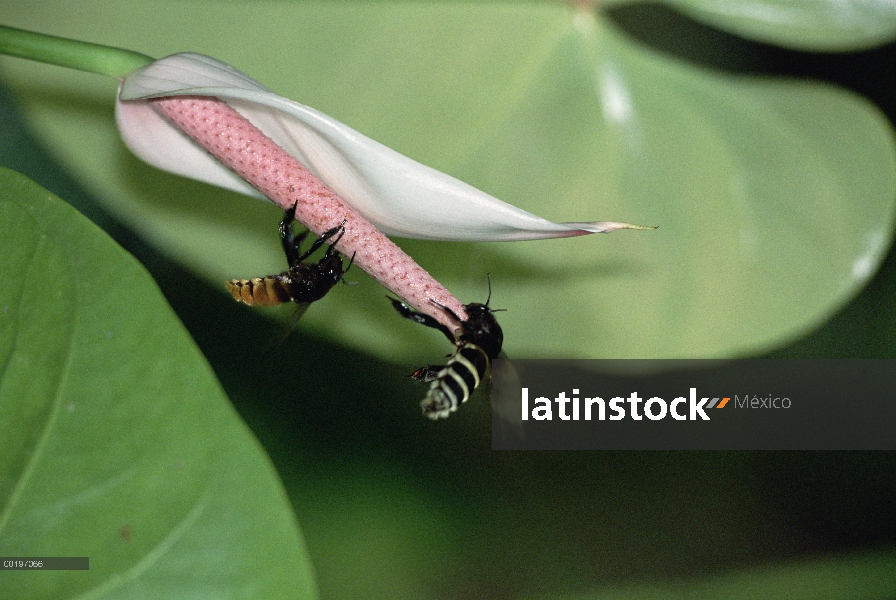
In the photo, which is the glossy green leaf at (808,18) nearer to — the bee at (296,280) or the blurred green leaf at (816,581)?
the bee at (296,280)

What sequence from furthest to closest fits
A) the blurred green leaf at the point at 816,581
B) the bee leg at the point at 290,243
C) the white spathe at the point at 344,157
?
1. the blurred green leaf at the point at 816,581
2. the bee leg at the point at 290,243
3. the white spathe at the point at 344,157

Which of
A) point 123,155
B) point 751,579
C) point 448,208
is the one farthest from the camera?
point 751,579

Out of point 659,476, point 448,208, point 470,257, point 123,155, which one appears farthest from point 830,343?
point 123,155

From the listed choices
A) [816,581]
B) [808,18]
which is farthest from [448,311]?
[816,581]

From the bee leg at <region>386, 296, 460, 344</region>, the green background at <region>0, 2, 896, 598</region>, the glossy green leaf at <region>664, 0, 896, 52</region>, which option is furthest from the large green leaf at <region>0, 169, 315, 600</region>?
the glossy green leaf at <region>664, 0, 896, 52</region>

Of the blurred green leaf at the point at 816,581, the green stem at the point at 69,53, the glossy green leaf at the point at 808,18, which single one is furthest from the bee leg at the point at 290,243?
the blurred green leaf at the point at 816,581

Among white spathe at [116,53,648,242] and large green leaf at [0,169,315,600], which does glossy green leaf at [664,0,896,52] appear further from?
large green leaf at [0,169,315,600]

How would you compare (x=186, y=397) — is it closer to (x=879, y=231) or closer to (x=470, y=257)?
(x=470, y=257)
